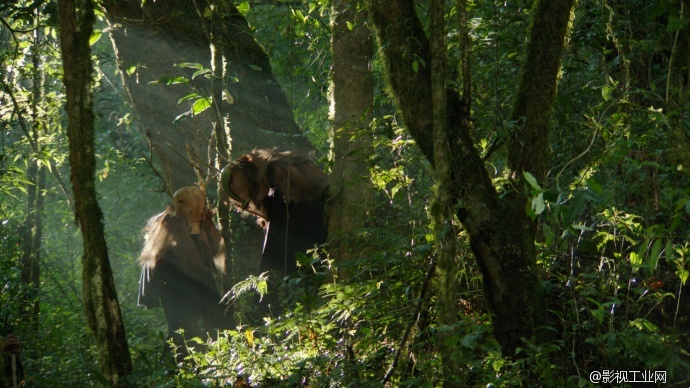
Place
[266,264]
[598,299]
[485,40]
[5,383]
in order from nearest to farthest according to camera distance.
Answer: [5,383] < [598,299] < [485,40] < [266,264]

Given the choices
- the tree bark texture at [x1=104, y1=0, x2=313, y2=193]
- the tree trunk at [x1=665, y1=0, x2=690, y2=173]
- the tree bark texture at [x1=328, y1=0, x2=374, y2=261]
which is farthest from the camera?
the tree bark texture at [x1=104, y1=0, x2=313, y2=193]

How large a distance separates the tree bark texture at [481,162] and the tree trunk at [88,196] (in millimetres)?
1779

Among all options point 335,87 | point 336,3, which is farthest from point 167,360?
point 336,3

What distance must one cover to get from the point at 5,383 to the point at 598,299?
10.3 ft

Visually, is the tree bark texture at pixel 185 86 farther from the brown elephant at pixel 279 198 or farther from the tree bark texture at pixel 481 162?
the tree bark texture at pixel 481 162

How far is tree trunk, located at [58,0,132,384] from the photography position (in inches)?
159

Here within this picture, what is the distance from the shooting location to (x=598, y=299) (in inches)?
156

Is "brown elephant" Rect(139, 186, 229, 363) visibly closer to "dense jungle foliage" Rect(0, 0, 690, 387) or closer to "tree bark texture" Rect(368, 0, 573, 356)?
"dense jungle foliage" Rect(0, 0, 690, 387)

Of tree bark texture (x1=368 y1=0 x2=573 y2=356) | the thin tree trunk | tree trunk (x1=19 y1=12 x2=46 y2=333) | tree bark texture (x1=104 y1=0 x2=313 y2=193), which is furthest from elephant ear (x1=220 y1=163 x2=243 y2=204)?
tree trunk (x1=19 y1=12 x2=46 y2=333)

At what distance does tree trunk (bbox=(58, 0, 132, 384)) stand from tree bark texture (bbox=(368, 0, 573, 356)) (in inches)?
70.0

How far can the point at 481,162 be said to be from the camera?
3732 millimetres

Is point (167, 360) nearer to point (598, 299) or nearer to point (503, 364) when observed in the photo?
point (503, 364)

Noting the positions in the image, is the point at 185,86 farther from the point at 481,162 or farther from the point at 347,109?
the point at 481,162

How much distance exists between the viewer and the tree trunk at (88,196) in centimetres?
405
